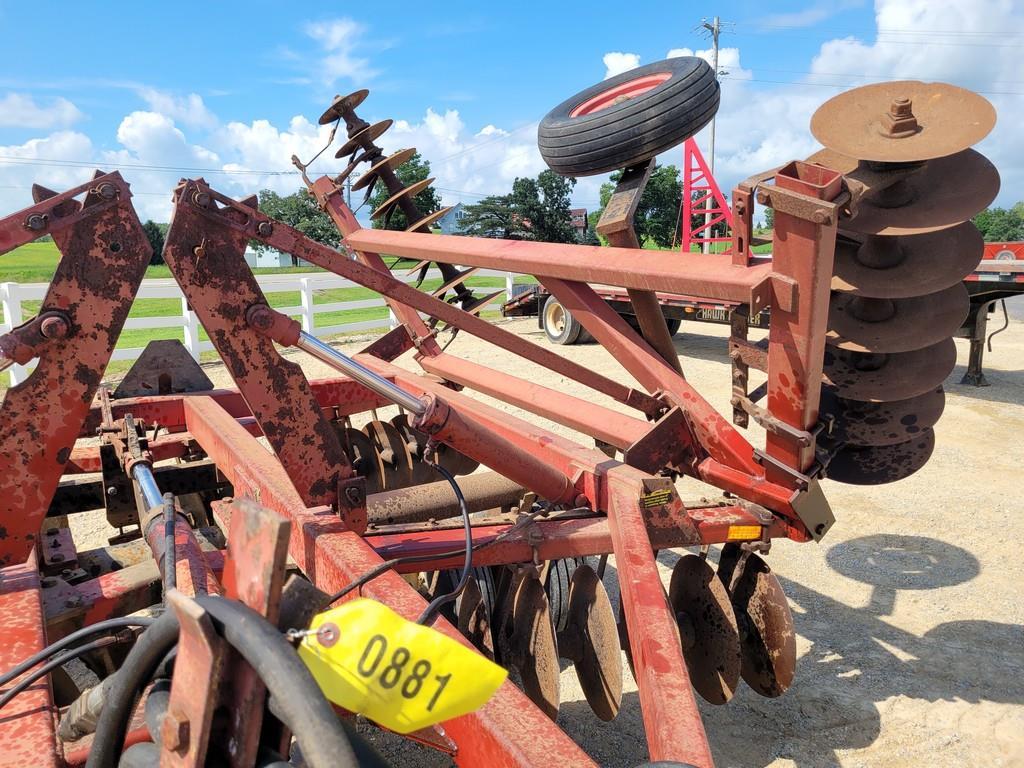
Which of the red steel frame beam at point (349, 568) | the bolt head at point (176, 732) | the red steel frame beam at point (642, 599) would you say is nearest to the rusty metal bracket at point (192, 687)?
the bolt head at point (176, 732)

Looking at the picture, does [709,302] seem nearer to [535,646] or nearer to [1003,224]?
[535,646]

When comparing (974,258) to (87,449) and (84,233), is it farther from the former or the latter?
(87,449)

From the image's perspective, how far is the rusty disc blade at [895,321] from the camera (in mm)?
2488

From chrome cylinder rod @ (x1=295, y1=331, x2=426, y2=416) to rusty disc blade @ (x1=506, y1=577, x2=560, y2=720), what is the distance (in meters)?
0.80

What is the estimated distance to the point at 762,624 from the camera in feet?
8.80

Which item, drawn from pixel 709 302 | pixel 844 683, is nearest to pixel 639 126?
pixel 844 683

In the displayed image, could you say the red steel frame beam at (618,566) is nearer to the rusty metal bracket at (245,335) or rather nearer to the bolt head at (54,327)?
the rusty metal bracket at (245,335)

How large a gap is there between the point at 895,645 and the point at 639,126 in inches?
96.1

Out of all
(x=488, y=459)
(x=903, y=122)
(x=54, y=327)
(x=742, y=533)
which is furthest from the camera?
(x=742, y=533)

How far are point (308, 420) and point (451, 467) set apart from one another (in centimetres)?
194

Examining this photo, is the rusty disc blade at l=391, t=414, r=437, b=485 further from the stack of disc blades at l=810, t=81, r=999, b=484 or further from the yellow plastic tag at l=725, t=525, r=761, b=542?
the stack of disc blades at l=810, t=81, r=999, b=484

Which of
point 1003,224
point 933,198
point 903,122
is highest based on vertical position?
point 903,122

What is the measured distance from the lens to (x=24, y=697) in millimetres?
1360

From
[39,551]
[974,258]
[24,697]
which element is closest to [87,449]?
[39,551]
